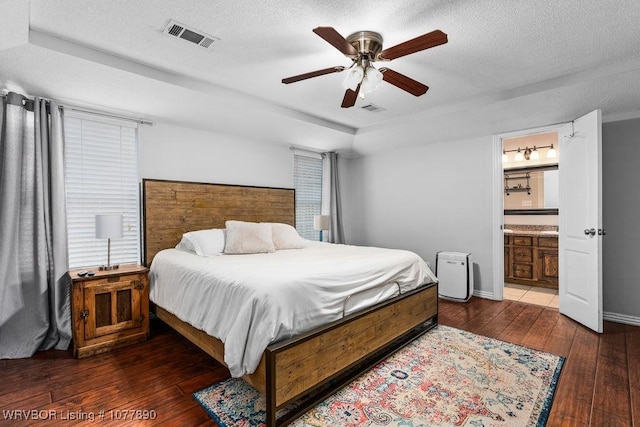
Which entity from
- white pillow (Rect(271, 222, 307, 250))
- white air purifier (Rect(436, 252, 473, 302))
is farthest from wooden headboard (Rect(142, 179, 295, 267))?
white air purifier (Rect(436, 252, 473, 302))

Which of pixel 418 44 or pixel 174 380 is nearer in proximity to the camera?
pixel 418 44

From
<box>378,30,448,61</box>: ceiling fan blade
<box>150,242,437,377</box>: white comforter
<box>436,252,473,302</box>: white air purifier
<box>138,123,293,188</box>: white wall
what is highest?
<box>378,30,448,61</box>: ceiling fan blade

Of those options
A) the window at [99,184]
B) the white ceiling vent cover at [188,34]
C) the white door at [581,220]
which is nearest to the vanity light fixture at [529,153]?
the white door at [581,220]

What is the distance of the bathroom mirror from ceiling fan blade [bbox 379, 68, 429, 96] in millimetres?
4197

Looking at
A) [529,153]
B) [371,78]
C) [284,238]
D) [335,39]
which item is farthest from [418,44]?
[529,153]

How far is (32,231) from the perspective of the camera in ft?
9.23

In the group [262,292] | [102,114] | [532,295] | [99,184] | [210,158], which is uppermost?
[102,114]

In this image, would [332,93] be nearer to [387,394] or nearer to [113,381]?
[387,394]

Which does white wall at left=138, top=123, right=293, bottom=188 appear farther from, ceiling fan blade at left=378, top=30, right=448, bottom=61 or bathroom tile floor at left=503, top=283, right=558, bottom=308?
bathroom tile floor at left=503, top=283, right=558, bottom=308

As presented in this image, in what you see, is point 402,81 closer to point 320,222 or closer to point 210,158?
point 210,158

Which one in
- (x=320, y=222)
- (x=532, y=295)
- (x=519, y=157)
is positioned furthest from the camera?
(x=519, y=157)

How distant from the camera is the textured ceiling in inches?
78.7

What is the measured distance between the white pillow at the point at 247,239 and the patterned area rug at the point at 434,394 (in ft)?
4.51

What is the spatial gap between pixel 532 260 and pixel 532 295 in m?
0.74
